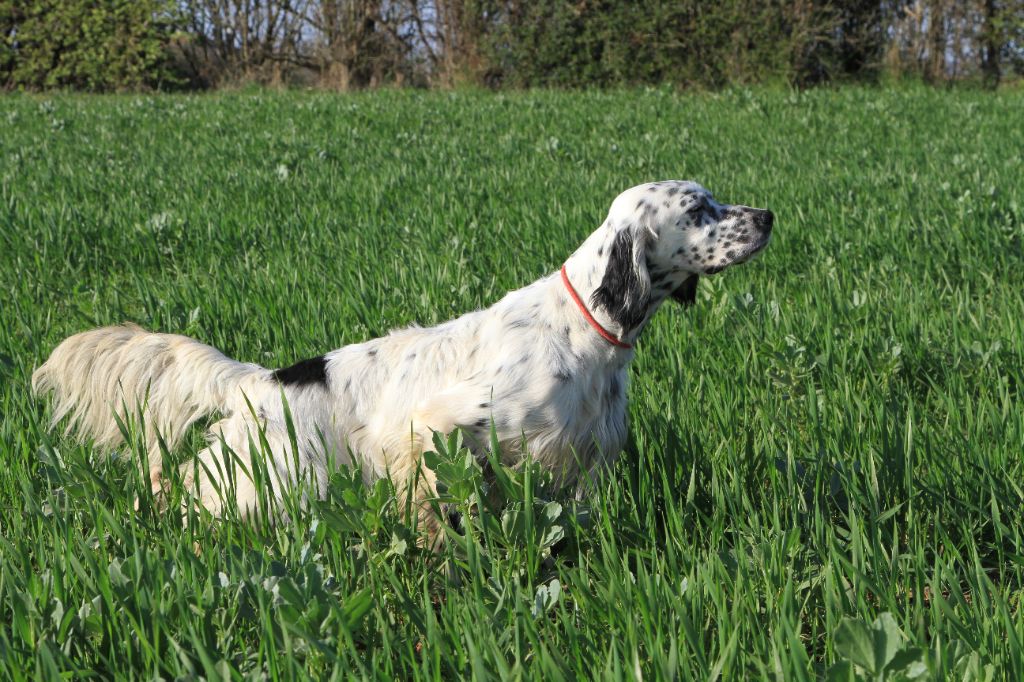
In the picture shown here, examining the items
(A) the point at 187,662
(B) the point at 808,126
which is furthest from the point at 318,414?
(B) the point at 808,126

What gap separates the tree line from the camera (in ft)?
59.7

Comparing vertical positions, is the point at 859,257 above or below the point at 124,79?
below

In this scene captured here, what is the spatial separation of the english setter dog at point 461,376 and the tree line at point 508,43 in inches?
636

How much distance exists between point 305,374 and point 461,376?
20.6 inches

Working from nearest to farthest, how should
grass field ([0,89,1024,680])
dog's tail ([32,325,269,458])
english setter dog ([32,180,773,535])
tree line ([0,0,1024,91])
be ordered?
grass field ([0,89,1024,680]) < english setter dog ([32,180,773,535]) < dog's tail ([32,325,269,458]) < tree line ([0,0,1024,91])

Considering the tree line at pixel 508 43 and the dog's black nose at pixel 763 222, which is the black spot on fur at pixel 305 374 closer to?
the dog's black nose at pixel 763 222

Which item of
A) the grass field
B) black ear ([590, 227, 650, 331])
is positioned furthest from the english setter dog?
the grass field

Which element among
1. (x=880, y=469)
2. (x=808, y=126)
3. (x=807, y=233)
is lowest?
(x=880, y=469)

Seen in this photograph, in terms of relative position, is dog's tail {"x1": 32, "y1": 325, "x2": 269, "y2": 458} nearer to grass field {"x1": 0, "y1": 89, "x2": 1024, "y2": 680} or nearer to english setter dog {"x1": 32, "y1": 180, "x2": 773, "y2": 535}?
english setter dog {"x1": 32, "y1": 180, "x2": 773, "y2": 535}

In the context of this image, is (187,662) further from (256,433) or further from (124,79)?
(124,79)

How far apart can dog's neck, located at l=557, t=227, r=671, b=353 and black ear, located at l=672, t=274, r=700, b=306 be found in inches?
6.7

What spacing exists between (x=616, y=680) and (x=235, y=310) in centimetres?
338

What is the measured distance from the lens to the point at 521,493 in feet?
7.84

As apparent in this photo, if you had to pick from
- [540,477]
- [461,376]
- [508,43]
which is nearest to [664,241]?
[461,376]
